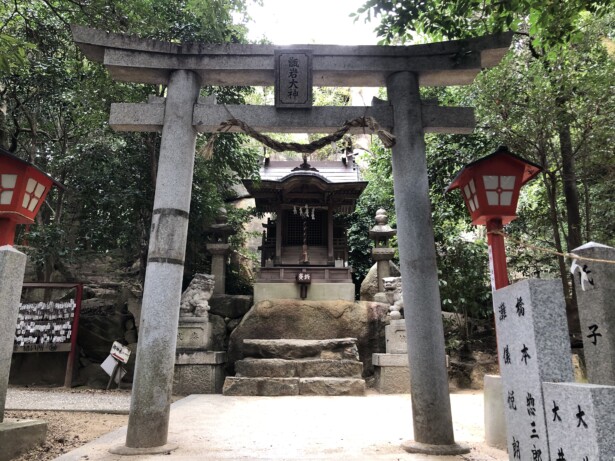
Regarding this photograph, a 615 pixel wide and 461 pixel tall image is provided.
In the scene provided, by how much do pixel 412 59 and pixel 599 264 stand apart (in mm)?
3059

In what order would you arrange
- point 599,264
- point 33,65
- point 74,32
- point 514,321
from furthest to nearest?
1. point 33,65
2. point 74,32
3. point 599,264
4. point 514,321

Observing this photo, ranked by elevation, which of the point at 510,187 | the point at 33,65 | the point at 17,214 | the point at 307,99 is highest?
the point at 33,65

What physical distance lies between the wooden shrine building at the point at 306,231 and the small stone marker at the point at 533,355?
30.2 feet

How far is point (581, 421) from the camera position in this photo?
2.14 metres

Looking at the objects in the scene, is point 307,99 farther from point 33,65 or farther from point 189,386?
point 33,65

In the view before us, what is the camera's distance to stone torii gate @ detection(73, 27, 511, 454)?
443cm

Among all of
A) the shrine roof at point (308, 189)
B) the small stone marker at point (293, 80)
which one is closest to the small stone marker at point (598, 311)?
the small stone marker at point (293, 80)

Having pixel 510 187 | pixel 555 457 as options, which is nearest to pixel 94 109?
pixel 510 187

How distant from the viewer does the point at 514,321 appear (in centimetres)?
295

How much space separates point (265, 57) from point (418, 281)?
322cm

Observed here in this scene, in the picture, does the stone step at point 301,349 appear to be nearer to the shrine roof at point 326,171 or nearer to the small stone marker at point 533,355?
the shrine roof at point 326,171

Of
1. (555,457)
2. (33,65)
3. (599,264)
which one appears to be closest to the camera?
(555,457)

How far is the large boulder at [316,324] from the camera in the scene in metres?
10.7

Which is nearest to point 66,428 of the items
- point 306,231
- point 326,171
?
point 306,231
